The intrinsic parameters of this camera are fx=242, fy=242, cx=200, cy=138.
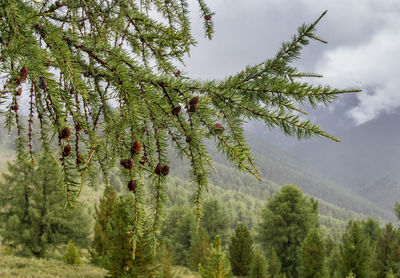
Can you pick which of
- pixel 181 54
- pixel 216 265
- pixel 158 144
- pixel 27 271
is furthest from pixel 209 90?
pixel 27 271

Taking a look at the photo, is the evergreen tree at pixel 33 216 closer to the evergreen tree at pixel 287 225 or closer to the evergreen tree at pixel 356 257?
the evergreen tree at pixel 287 225

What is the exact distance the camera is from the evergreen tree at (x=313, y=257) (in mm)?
13086

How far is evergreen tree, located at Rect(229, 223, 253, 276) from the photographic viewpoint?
17.2 metres

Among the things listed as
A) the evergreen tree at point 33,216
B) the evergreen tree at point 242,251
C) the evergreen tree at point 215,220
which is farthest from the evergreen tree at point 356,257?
the evergreen tree at point 33,216

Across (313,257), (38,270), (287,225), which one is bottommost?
(38,270)

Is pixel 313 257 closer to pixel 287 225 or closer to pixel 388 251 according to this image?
pixel 287 225

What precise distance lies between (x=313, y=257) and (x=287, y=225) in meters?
8.30

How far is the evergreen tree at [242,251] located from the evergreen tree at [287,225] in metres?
4.48

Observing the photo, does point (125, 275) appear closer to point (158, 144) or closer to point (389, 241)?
point (158, 144)

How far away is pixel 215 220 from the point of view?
29.2 m

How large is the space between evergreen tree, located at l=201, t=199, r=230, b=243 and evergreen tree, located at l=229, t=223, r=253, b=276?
11.5m

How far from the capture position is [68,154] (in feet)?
4.08

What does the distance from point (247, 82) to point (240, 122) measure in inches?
8.0

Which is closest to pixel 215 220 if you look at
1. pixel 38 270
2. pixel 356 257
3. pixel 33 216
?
pixel 356 257
